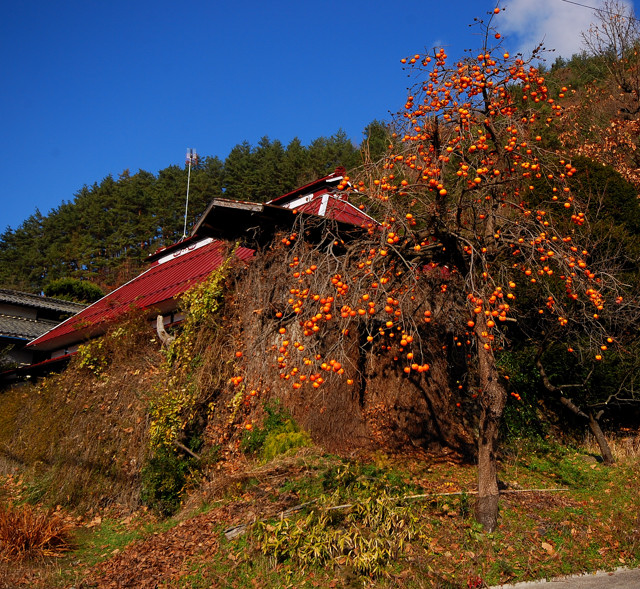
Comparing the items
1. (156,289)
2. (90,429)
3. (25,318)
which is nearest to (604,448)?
(90,429)

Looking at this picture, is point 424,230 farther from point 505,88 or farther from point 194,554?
point 194,554

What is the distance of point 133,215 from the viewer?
108ft

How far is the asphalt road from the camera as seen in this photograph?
4.31 m

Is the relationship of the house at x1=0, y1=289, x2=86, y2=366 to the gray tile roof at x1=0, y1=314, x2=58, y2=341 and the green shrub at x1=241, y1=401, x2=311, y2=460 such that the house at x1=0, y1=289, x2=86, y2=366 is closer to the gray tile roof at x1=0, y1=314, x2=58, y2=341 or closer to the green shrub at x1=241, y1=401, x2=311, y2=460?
the gray tile roof at x1=0, y1=314, x2=58, y2=341

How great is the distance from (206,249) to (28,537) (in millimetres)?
8976

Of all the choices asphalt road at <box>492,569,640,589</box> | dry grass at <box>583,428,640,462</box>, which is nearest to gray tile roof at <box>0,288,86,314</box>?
dry grass at <box>583,428,640,462</box>

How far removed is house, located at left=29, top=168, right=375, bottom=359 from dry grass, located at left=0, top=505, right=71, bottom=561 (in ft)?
15.7

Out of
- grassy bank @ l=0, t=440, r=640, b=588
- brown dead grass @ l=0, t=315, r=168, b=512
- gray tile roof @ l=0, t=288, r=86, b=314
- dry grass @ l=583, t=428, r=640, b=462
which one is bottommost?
dry grass @ l=583, t=428, r=640, b=462

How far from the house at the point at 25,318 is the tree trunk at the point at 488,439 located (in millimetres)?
16211

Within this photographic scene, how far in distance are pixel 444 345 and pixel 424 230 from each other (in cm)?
346

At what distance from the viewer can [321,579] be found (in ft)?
15.2

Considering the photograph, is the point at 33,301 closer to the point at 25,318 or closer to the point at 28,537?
the point at 25,318

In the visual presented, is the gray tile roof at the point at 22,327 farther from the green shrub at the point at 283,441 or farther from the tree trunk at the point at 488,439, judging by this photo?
the tree trunk at the point at 488,439

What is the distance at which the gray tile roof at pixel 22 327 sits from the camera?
17.5 meters
